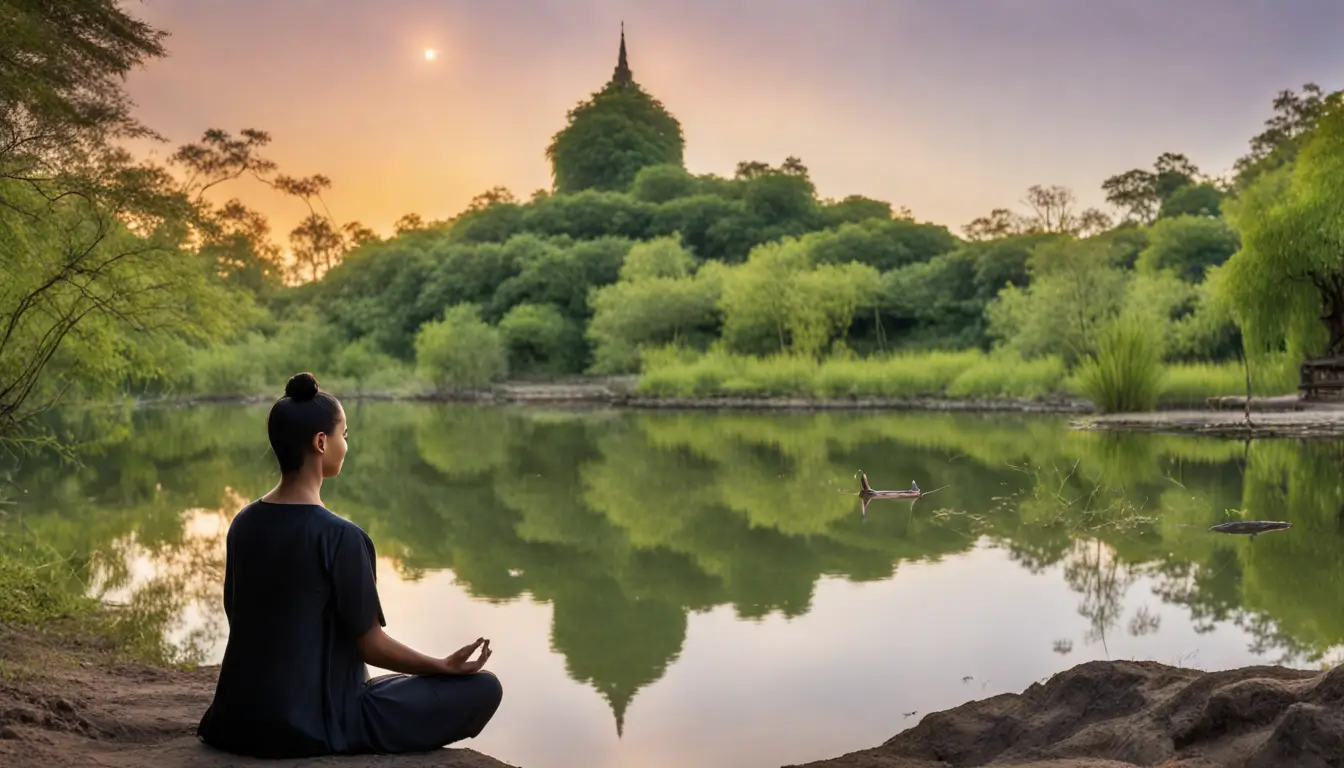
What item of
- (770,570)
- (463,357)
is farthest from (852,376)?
(770,570)

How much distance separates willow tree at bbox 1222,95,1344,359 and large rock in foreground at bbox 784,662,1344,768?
1651 centimetres

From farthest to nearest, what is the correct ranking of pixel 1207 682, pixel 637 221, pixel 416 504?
pixel 637 221 < pixel 416 504 < pixel 1207 682

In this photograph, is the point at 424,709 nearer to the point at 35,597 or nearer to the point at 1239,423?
the point at 35,597

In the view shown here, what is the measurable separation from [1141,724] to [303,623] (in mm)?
2511

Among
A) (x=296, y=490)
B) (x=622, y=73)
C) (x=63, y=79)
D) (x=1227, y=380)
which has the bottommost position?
(x=1227, y=380)

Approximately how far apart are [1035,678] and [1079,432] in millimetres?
13038

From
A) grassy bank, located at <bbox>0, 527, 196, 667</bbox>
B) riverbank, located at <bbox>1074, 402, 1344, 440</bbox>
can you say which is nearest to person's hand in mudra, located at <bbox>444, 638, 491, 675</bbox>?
Answer: grassy bank, located at <bbox>0, 527, 196, 667</bbox>

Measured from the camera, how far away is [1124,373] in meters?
19.4

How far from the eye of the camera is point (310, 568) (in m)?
2.88

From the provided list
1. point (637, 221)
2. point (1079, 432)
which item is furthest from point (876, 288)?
point (1079, 432)

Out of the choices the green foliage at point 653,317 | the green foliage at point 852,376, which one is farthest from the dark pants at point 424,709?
the green foliage at point 653,317

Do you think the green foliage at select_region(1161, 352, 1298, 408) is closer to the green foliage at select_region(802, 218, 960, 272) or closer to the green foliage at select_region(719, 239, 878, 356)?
the green foliage at select_region(719, 239, 878, 356)

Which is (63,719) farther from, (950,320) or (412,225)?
(412,225)

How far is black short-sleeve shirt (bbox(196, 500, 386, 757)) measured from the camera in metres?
2.88
